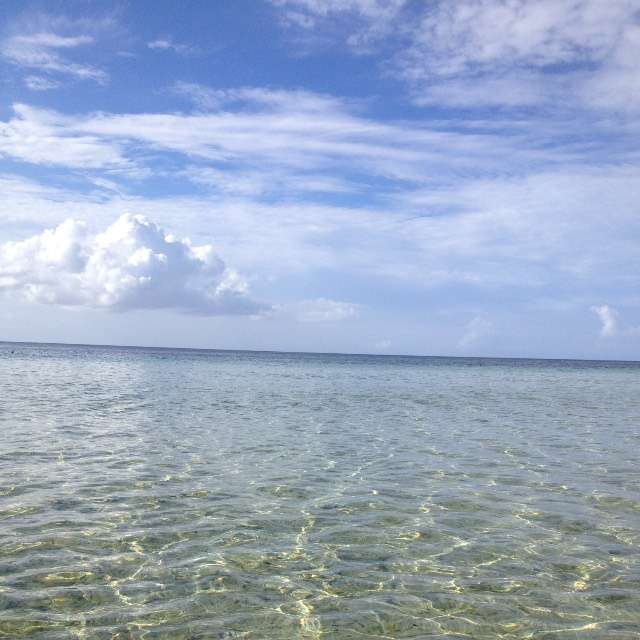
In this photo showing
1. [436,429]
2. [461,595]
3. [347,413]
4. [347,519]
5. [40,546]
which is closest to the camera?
[461,595]

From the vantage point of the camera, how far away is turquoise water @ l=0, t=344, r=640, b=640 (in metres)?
8.20

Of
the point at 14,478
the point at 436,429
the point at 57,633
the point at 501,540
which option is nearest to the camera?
the point at 57,633

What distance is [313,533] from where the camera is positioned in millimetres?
11711

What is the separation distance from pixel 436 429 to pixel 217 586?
1883cm


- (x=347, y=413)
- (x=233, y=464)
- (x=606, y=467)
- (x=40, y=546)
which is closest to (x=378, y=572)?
(x=40, y=546)

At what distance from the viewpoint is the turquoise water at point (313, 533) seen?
820cm

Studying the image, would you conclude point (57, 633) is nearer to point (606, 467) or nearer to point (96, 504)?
point (96, 504)

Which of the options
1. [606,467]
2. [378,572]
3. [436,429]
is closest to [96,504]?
[378,572]

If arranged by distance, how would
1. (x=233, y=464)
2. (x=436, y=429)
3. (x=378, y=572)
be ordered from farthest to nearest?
(x=436, y=429) → (x=233, y=464) → (x=378, y=572)

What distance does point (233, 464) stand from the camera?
59.1 ft

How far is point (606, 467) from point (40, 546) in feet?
52.5

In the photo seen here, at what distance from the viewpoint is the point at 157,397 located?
129ft

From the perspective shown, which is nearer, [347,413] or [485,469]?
[485,469]

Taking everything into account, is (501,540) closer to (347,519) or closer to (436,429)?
(347,519)
